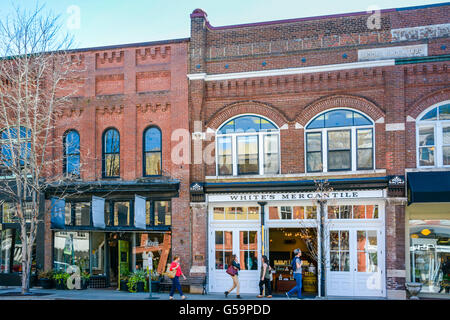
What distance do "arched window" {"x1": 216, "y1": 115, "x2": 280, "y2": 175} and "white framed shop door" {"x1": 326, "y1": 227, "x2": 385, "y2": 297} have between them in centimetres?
363

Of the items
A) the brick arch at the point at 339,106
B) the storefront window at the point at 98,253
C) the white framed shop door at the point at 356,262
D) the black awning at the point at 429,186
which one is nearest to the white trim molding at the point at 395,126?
the brick arch at the point at 339,106

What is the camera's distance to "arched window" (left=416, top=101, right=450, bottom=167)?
58.6ft

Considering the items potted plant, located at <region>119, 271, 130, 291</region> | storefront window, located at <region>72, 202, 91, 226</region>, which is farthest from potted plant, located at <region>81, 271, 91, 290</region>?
storefront window, located at <region>72, 202, 91, 226</region>

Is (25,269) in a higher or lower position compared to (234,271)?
higher

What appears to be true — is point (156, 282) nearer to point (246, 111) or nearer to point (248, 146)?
point (248, 146)

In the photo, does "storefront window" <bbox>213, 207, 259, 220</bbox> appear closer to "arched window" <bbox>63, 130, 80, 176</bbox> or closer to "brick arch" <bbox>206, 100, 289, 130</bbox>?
"brick arch" <bbox>206, 100, 289, 130</bbox>

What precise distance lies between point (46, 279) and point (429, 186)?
50.0ft

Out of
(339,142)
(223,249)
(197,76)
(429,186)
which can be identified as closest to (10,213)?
(223,249)

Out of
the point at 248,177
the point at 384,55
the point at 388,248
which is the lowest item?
the point at 388,248

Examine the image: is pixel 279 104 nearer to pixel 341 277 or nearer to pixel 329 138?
pixel 329 138

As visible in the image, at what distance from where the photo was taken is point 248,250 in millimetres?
19516

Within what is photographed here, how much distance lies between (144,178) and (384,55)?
10511 millimetres

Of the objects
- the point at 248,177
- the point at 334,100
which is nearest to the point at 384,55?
the point at 334,100
